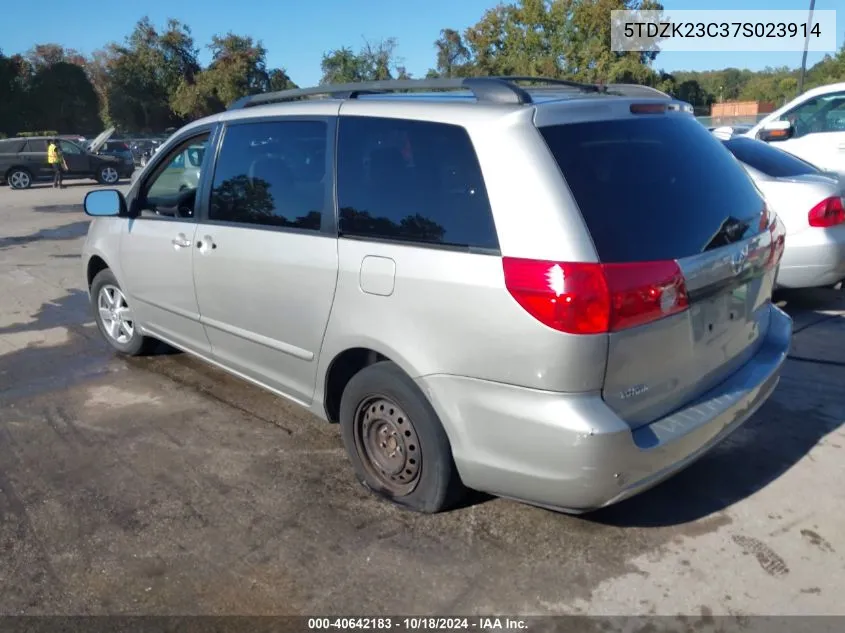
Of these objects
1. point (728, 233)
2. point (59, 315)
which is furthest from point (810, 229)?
point (59, 315)

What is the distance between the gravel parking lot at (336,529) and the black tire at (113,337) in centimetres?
80

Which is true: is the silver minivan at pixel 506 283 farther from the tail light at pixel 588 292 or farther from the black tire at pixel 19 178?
the black tire at pixel 19 178

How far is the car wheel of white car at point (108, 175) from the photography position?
2570cm

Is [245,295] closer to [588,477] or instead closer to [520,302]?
[520,302]

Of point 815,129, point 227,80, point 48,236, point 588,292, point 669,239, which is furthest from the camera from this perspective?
point 227,80

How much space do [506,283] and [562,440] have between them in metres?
Answer: 0.60

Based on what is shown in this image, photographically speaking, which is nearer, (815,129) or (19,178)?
(815,129)

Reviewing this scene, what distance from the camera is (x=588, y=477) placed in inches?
104

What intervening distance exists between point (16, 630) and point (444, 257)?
83.4 inches

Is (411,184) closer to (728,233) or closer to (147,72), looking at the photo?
(728,233)

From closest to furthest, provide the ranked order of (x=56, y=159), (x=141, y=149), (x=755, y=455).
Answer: (x=755, y=455) → (x=56, y=159) → (x=141, y=149)

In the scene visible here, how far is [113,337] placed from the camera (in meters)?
5.78

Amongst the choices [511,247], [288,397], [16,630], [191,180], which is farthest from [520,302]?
[191,180]

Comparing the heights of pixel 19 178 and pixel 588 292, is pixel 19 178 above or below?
below
